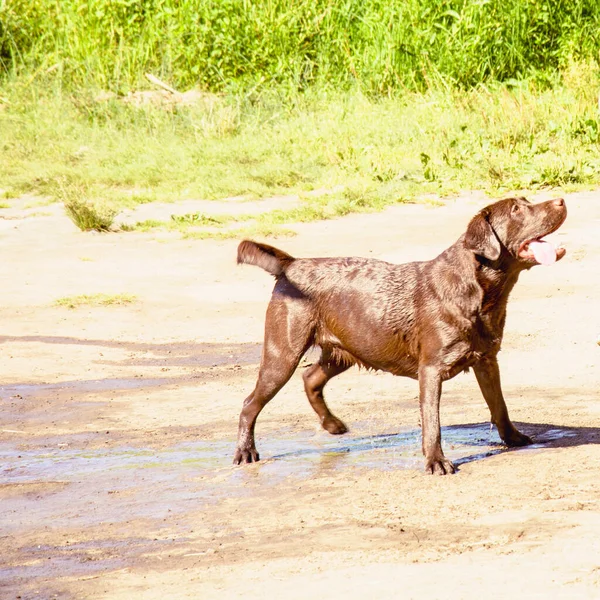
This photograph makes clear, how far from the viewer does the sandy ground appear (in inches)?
186

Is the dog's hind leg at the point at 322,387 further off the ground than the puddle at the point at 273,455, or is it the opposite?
the dog's hind leg at the point at 322,387

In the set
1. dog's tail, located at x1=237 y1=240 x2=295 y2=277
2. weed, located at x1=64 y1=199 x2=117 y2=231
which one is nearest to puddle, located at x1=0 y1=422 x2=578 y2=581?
dog's tail, located at x1=237 y1=240 x2=295 y2=277

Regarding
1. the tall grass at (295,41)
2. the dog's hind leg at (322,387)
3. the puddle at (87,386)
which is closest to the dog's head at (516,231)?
the dog's hind leg at (322,387)

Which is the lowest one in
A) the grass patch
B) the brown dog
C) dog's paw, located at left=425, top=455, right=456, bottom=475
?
the grass patch

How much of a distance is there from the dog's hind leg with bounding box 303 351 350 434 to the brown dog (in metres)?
0.07

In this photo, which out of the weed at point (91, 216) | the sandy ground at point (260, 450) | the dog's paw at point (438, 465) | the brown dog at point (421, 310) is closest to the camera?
the sandy ground at point (260, 450)

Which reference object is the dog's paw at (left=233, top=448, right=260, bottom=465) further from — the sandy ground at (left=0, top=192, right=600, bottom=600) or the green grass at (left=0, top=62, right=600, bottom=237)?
the green grass at (left=0, top=62, right=600, bottom=237)

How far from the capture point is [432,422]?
20.1 ft

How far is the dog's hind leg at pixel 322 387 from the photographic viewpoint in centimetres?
705

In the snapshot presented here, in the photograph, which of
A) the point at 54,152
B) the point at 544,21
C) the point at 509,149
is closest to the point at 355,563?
the point at 509,149

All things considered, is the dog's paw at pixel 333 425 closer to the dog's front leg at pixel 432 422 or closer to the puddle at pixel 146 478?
the puddle at pixel 146 478

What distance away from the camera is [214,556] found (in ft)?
16.3

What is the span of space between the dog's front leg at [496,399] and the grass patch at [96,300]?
15.5 ft

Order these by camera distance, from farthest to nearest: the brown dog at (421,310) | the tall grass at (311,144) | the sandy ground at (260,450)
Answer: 1. the tall grass at (311,144)
2. the brown dog at (421,310)
3. the sandy ground at (260,450)
